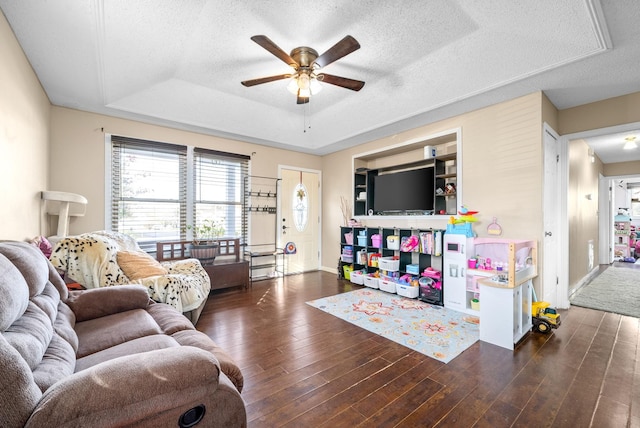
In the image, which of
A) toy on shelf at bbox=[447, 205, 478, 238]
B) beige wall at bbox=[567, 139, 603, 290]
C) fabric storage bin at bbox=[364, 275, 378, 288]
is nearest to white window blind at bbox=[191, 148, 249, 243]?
fabric storage bin at bbox=[364, 275, 378, 288]

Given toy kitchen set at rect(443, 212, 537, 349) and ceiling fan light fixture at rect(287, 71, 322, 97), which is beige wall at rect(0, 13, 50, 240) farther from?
toy kitchen set at rect(443, 212, 537, 349)

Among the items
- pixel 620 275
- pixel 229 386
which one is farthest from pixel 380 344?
pixel 620 275

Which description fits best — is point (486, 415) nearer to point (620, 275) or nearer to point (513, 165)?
point (513, 165)

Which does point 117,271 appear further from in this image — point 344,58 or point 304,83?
point 344,58

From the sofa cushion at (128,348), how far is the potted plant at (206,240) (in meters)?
2.67

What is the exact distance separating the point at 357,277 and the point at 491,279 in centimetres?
230

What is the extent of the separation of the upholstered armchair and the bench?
3.43ft

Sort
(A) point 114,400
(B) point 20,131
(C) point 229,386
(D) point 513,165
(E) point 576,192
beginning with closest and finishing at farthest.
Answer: (A) point 114,400
(C) point 229,386
(B) point 20,131
(D) point 513,165
(E) point 576,192

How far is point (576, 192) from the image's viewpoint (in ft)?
13.9

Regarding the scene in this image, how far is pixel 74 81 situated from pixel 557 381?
505 centimetres

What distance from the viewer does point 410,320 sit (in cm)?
310

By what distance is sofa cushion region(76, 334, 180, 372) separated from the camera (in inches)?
52.4

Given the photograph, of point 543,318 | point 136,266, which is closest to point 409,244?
point 543,318

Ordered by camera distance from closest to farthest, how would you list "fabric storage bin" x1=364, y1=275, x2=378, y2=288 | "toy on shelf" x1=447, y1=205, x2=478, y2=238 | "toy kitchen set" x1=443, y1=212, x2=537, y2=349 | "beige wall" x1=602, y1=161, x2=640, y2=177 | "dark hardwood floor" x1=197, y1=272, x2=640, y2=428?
"dark hardwood floor" x1=197, y1=272, x2=640, y2=428, "toy kitchen set" x1=443, y1=212, x2=537, y2=349, "toy on shelf" x1=447, y1=205, x2=478, y2=238, "fabric storage bin" x1=364, y1=275, x2=378, y2=288, "beige wall" x1=602, y1=161, x2=640, y2=177
